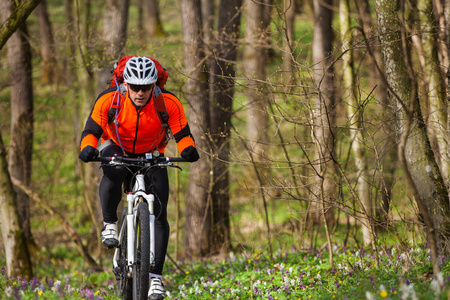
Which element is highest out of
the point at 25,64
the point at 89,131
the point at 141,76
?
the point at 25,64

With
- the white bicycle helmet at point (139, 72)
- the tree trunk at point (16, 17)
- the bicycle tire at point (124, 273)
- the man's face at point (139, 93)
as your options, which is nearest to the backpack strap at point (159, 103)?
the man's face at point (139, 93)

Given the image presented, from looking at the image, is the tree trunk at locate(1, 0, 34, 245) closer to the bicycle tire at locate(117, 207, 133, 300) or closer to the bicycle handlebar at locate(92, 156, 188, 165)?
the bicycle tire at locate(117, 207, 133, 300)

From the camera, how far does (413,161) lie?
6.30 meters

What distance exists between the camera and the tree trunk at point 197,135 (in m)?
9.61

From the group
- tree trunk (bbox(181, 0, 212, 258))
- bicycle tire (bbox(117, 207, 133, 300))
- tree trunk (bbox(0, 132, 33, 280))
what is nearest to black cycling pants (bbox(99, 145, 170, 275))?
bicycle tire (bbox(117, 207, 133, 300))

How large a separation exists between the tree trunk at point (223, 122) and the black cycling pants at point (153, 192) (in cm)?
389

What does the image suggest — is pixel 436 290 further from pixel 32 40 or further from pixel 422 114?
pixel 32 40

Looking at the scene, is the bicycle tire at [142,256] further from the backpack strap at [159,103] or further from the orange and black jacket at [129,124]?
the backpack strap at [159,103]

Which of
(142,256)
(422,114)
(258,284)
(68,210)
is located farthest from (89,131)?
(68,210)

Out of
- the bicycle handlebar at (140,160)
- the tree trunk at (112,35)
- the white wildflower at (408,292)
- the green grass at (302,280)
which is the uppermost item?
the tree trunk at (112,35)

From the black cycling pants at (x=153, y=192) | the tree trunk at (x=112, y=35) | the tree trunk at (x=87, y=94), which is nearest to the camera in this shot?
the black cycling pants at (x=153, y=192)

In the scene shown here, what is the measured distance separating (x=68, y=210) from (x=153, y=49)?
37.2ft

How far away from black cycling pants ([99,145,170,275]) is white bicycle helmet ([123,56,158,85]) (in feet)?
2.70

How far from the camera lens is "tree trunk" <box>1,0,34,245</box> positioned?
39.4ft
